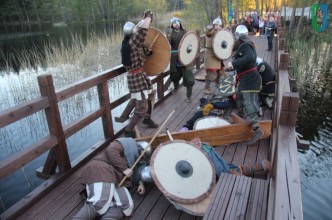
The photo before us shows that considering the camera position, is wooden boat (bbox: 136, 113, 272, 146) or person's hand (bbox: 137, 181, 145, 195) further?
wooden boat (bbox: 136, 113, 272, 146)

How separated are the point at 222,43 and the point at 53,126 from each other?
4.08 meters

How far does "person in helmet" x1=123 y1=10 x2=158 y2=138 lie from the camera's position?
359 centimetres

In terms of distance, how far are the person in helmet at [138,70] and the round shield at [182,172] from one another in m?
1.33

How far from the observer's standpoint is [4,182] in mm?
5059

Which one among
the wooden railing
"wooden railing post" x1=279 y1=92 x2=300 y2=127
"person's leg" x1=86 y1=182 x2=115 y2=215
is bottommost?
"person's leg" x1=86 y1=182 x2=115 y2=215

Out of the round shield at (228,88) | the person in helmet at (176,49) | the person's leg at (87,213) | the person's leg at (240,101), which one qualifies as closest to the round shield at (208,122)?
the person's leg at (240,101)

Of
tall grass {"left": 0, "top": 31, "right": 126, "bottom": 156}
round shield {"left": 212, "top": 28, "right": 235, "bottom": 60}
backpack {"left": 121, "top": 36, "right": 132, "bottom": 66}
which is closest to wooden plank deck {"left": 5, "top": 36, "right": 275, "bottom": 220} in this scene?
backpack {"left": 121, "top": 36, "right": 132, "bottom": 66}

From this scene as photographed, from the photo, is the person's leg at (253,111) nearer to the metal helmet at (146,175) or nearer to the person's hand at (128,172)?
the metal helmet at (146,175)

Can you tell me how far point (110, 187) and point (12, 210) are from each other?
0.92 meters

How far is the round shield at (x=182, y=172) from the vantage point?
263 centimetres

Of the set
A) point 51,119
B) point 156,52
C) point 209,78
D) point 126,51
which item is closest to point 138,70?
point 126,51

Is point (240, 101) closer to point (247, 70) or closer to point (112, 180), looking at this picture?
point (247, 70)

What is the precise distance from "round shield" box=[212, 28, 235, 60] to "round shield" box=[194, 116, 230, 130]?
2168 mm

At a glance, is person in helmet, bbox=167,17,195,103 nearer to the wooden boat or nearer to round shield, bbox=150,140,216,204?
the wooden boat
